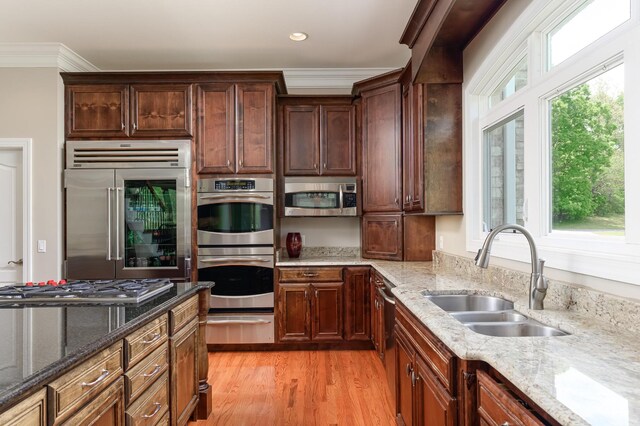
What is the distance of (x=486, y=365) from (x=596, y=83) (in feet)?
4.20

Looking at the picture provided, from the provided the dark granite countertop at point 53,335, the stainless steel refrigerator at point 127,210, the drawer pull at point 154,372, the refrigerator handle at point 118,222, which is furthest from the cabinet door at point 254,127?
the drawer pull at point 154,372

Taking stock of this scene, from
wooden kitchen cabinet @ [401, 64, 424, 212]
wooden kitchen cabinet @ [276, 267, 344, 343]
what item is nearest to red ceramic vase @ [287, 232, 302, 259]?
wooden kitchen cabinet @ [276, 267, 344, 343]

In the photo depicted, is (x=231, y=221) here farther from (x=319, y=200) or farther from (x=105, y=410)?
(x=105, y=410)

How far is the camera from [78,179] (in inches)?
145

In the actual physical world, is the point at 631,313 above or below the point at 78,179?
below

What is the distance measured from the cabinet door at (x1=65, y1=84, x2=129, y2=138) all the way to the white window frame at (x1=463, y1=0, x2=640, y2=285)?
3042 mm

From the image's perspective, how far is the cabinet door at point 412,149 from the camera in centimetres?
316

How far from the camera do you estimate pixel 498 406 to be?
1.08 m

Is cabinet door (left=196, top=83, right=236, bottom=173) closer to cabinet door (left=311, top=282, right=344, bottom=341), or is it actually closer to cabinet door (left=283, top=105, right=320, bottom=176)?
cabinet door (left=283, top=105, right=320, bottom=176)

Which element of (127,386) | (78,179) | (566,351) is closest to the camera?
(566,351)

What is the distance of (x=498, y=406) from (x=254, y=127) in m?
3.24

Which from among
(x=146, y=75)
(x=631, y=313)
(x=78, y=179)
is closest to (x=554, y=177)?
(x=631, y=313)

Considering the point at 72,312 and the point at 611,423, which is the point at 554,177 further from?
the point at 72,312

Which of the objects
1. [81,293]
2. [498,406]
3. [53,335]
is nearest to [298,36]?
[81,293]
